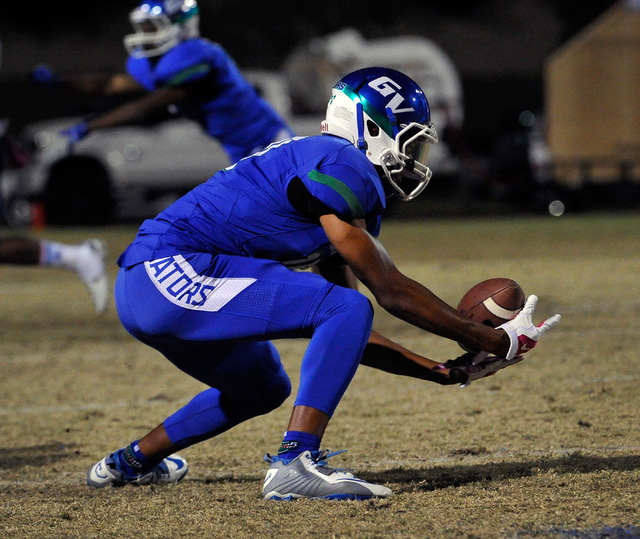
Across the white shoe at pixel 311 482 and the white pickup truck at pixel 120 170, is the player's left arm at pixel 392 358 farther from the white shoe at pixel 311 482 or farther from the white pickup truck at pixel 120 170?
the white pickup truck at pixel 120 170

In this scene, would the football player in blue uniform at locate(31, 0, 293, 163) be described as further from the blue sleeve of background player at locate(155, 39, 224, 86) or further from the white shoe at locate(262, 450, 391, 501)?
the white shoe at locate(262, 450, 391, 501)

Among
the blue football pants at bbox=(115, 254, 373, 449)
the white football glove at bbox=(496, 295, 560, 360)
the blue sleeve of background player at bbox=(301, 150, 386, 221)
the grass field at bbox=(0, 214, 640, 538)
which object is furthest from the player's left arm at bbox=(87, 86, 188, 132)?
the white football glove at bbox=(496, 295, 560, 360)

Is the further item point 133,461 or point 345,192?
point 133,461

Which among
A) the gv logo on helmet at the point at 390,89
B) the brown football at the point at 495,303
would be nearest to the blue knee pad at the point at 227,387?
the brown football at the point at 495,303

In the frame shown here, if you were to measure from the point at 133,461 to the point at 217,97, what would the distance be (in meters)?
4.39

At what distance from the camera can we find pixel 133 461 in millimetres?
4141

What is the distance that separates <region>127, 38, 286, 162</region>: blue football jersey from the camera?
7.90 meters

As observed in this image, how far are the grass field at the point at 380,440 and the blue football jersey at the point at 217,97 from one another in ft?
5.43

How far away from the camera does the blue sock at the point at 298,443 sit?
3621mm

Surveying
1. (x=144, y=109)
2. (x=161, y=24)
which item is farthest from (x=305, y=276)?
(x=161, y=24)

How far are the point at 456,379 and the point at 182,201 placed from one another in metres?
1.17

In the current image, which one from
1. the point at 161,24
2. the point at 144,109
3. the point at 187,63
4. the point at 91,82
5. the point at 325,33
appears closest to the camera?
the point at 187,63

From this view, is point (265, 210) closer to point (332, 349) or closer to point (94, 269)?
point (332, 349)

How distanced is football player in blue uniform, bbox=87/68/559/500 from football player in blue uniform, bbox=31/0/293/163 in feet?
13.8
